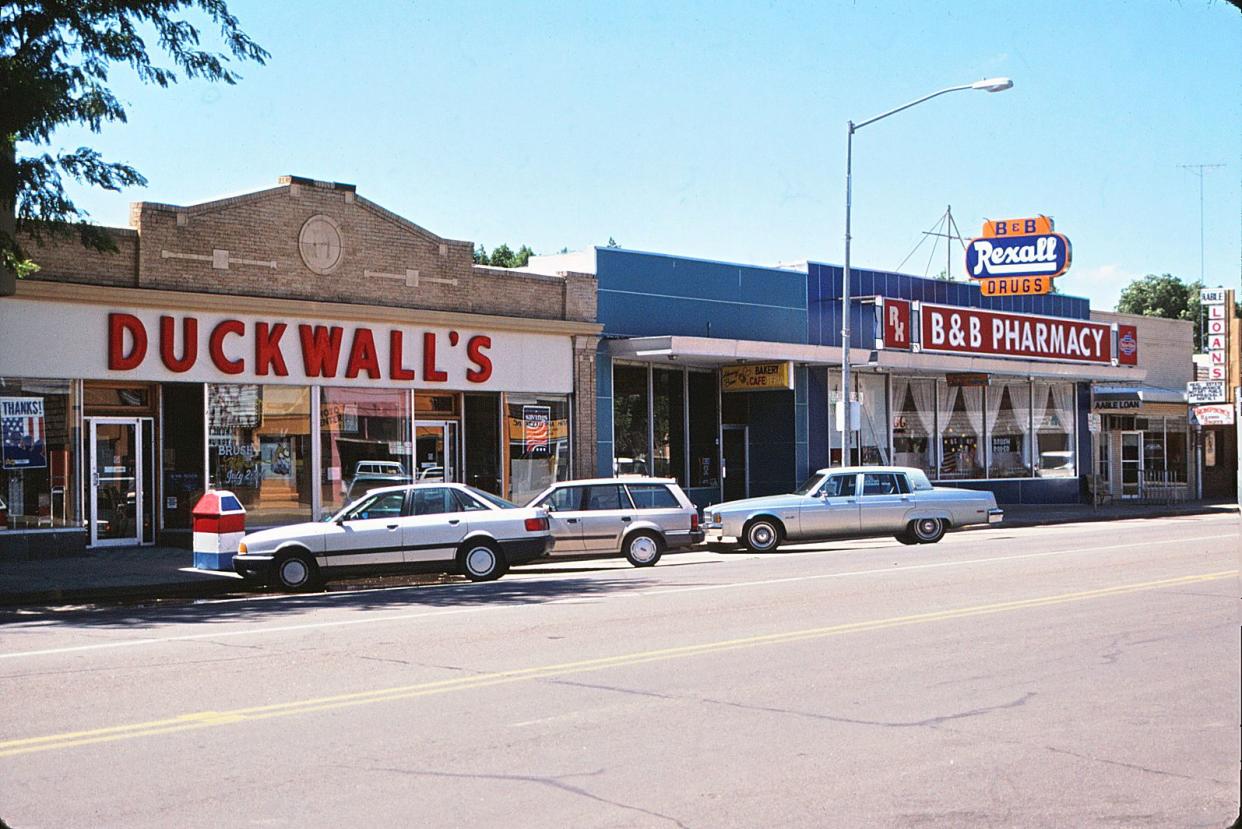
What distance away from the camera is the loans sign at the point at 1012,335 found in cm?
3478

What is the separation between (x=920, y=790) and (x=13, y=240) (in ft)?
46.1

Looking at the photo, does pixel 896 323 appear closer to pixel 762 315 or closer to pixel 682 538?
pixel 762 315

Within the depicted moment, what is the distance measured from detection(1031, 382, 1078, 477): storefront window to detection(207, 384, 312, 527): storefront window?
2415 cm

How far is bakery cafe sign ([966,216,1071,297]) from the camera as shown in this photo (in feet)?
116

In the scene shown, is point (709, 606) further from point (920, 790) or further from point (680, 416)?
point (680, 416)

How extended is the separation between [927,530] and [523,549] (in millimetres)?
9656

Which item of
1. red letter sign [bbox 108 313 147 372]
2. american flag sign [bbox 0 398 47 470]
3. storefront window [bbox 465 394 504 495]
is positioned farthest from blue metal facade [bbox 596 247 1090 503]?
american flag sign [bbox 0 398 47 470]

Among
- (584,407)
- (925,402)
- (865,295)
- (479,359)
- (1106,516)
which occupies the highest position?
(865,295)

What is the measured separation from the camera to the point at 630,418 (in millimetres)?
28391

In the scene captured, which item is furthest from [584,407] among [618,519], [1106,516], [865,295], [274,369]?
[1106,516]

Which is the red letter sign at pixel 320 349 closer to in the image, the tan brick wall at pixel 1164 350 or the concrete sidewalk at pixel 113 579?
the concrete sidewalk at pixel 113 579

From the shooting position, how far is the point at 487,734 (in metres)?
7.79

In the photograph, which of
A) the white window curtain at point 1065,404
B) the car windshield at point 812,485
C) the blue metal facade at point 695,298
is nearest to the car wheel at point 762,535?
the car windshield at point 812,485

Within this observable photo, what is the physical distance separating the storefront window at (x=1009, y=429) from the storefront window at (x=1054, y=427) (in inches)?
16.8
